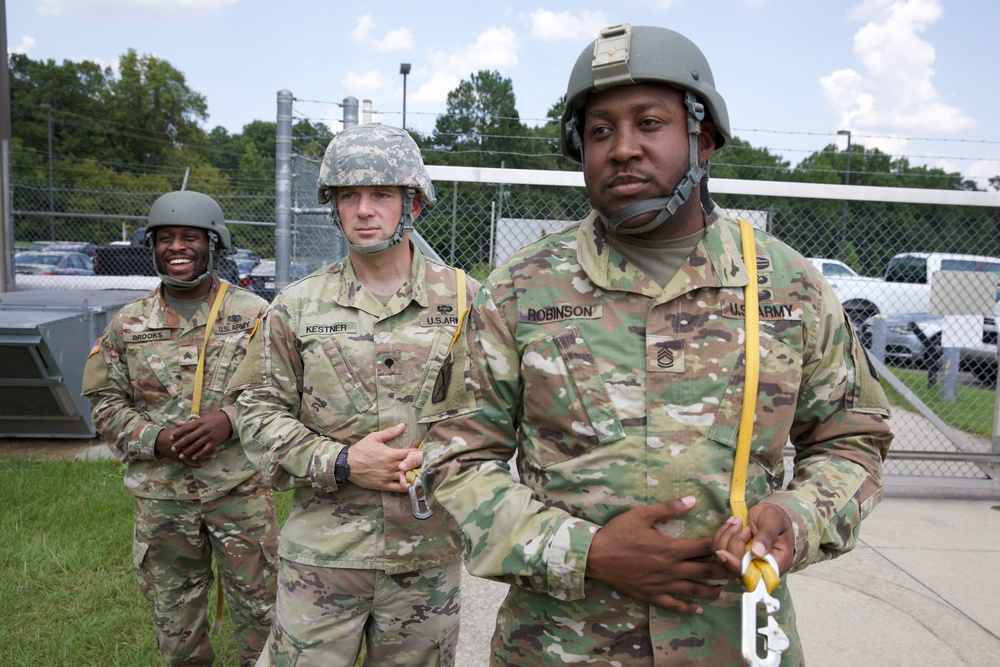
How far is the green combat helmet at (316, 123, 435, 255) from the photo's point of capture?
2.72 m

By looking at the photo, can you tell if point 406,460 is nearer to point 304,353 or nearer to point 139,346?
point 304,353

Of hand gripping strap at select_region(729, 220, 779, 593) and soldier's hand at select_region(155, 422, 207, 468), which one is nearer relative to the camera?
hand gripping strap at select_region(729, 220, 779, 593)

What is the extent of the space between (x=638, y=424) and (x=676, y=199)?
0.46 metres

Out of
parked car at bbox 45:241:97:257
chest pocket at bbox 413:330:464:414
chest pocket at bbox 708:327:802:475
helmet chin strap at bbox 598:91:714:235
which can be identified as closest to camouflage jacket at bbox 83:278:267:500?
chest pocket at bbox 413:330:464:414

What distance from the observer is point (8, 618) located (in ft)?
13.0

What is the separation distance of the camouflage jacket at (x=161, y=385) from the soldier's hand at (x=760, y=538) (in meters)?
2.37

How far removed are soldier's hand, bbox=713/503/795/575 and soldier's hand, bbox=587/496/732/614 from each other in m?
0.04

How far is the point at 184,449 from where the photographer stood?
10.4 feet

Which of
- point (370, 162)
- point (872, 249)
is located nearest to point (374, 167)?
point (370, 162)

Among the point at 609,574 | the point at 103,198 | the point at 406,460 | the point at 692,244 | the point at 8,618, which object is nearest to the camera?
the point at 609,574

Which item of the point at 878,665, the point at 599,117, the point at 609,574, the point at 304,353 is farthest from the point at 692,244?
the point at 878,665

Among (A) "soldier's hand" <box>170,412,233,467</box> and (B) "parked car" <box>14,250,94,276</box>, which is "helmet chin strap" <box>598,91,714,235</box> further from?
(B) "parked car" <box>14,250,94,276</box>

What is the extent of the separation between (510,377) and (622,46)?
0.71m

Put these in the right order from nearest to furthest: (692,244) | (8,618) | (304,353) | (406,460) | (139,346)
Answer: (692,244)
(406,460)
(304,353)
(139,346)
(8,618)
